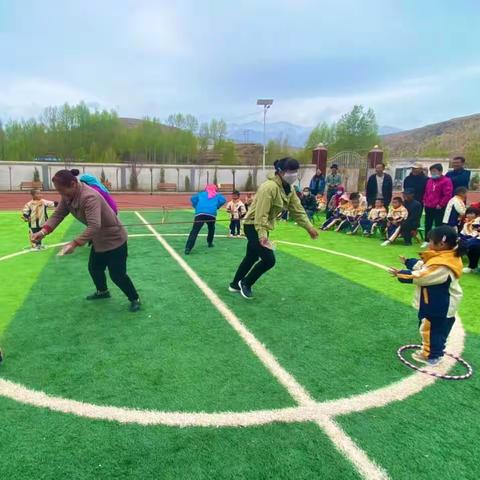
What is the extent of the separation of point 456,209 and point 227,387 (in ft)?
25.5

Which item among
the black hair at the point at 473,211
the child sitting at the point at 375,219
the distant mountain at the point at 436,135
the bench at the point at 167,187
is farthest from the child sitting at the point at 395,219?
the distant mountain at the point at 436,135

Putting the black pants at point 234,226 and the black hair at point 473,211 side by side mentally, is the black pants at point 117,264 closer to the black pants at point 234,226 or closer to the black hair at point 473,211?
the black pants at point 234,226

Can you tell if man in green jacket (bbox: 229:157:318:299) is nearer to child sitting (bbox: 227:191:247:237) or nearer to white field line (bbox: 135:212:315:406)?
white field line (bbox: 135:212:315:406)

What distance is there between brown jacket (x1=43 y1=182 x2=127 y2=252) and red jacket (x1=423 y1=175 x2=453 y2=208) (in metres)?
8.19

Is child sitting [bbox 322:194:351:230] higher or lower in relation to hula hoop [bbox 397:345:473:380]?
higher

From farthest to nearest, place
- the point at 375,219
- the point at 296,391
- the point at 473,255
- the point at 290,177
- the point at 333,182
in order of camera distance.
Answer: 1. the point at 333,182
2. the point at 375,219
3. the point at 473,255
4. the point at 290,177
5. the point at 296,391

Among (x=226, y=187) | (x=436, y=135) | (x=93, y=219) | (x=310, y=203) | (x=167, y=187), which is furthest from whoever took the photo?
(x=436, y=135)

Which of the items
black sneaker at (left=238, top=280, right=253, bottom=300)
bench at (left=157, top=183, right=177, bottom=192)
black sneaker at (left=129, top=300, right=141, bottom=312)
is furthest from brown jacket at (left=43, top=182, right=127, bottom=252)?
bench at (left=157, top=183, right=177, bottom=192)

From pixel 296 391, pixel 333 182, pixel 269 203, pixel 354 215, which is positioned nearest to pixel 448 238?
pixel 296 391

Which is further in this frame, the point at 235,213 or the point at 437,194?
the point at 235,213

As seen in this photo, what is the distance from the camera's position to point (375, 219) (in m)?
12.4

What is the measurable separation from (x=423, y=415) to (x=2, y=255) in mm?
9204

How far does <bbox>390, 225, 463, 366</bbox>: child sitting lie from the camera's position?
12.7 feet

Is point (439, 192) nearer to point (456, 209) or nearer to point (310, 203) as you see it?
point (456, 209)
